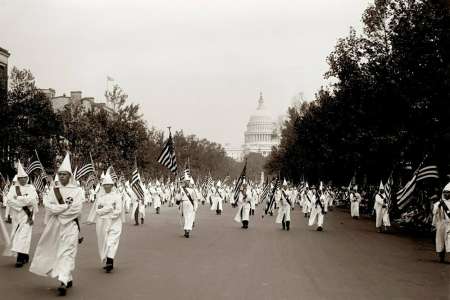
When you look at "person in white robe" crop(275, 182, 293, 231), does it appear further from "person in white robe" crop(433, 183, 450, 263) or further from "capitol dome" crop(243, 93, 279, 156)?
"capitol dome" crop(243, 93, 279, 156)

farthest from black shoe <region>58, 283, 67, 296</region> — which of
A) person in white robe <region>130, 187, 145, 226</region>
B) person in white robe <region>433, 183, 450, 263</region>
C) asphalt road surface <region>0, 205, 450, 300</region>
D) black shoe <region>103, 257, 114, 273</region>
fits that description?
person in white robe <region>130, 187, 145, 226</region>

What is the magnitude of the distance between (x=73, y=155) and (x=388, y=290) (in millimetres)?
40597

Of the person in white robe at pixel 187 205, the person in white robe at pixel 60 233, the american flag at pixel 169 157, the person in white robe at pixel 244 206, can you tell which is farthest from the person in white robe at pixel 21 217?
the person in white robe at pixel 244 206

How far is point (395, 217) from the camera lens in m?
29.5

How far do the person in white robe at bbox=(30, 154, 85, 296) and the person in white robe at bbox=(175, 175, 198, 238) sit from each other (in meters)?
9.88

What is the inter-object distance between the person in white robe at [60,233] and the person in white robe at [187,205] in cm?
988

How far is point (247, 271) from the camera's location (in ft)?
37.9

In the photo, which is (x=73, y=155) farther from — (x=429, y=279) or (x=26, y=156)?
(x=429, y=279)

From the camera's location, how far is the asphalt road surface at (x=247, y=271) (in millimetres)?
9289

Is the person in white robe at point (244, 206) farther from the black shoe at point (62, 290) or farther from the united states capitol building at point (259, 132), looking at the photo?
the united states capitol building at point (259, 132)

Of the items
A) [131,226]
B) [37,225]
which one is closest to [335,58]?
[131,226]

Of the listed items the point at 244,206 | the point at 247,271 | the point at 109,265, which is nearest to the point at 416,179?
the point at 244,206

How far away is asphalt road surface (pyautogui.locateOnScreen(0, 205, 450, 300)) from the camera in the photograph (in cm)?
929

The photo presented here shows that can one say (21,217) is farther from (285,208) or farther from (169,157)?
(285,208)
